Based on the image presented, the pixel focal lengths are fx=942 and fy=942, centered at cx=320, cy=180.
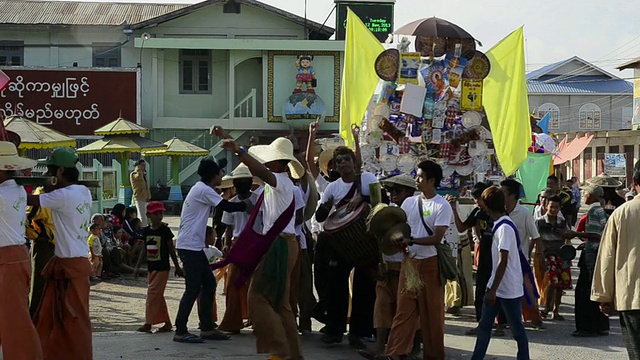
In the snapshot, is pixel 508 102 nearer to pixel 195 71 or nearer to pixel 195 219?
pixel 195 219

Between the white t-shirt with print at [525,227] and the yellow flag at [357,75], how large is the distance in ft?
10.1

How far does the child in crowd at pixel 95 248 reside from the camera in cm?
1412

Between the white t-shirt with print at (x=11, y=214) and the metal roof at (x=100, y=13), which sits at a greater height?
the metal roof at (x=100, y=13)

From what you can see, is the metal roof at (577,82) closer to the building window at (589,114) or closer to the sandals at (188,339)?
the building window at (589,114)

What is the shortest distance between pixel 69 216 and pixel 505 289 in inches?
139

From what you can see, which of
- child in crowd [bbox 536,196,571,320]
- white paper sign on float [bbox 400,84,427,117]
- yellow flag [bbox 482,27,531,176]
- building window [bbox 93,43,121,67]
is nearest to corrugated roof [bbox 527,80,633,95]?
building window [bbox 93,43,121,67]

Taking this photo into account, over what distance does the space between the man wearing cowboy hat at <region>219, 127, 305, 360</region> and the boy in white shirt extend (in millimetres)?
1550

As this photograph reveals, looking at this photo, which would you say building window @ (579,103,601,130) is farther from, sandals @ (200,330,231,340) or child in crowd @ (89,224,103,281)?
sandals @ (200,330,231,340)

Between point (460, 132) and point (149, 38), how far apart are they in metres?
23.7

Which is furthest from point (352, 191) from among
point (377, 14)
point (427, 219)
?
point (377, 14)

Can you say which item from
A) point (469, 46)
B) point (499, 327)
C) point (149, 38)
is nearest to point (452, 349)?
point (499, 327)

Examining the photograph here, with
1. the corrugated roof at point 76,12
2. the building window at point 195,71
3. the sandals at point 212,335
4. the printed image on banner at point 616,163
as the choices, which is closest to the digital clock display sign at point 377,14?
the building window at point 195,71

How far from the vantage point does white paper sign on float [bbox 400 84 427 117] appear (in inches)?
500

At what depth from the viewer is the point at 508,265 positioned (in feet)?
25.5
